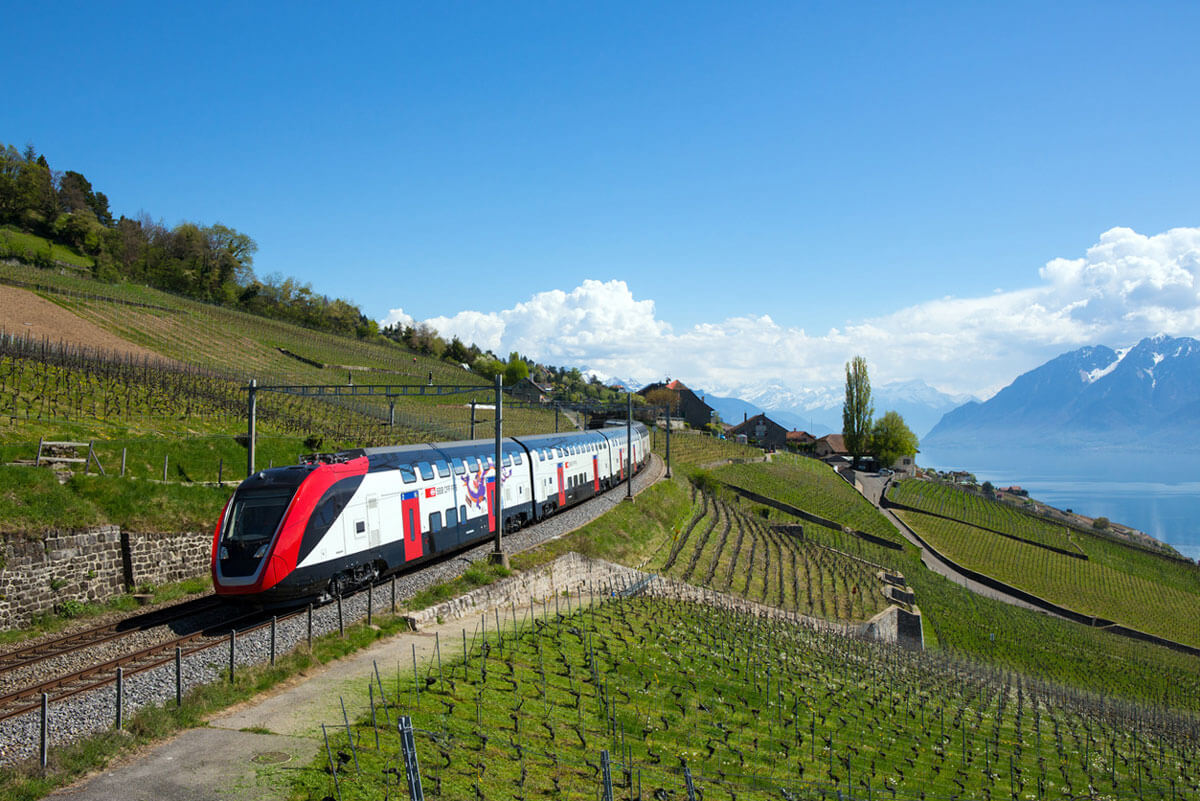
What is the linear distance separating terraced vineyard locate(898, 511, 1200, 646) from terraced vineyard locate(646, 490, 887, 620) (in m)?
23.4

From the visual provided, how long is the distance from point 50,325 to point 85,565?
131 ft

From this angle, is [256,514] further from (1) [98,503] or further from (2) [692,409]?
(2) [692,409]

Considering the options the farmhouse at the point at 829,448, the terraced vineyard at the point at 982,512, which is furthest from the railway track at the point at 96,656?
the farmhouse at the point at 829,448

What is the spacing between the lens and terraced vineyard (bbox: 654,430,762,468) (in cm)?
7930

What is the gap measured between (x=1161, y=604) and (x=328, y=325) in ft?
351

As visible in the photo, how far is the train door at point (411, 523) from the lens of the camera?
71.5ft

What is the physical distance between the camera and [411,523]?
22.1 meters

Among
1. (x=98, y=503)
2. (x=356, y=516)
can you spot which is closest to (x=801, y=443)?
(x=356, y=516)

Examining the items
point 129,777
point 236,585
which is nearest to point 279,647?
point 236,585

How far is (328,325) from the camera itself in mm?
115938

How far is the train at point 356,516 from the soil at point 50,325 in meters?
31.7

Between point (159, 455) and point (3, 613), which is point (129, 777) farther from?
point (159, 455)

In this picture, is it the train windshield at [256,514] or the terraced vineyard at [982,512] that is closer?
the train windshield at [256,514]

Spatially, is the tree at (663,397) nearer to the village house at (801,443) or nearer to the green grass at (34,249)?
the village house at (801,443)
